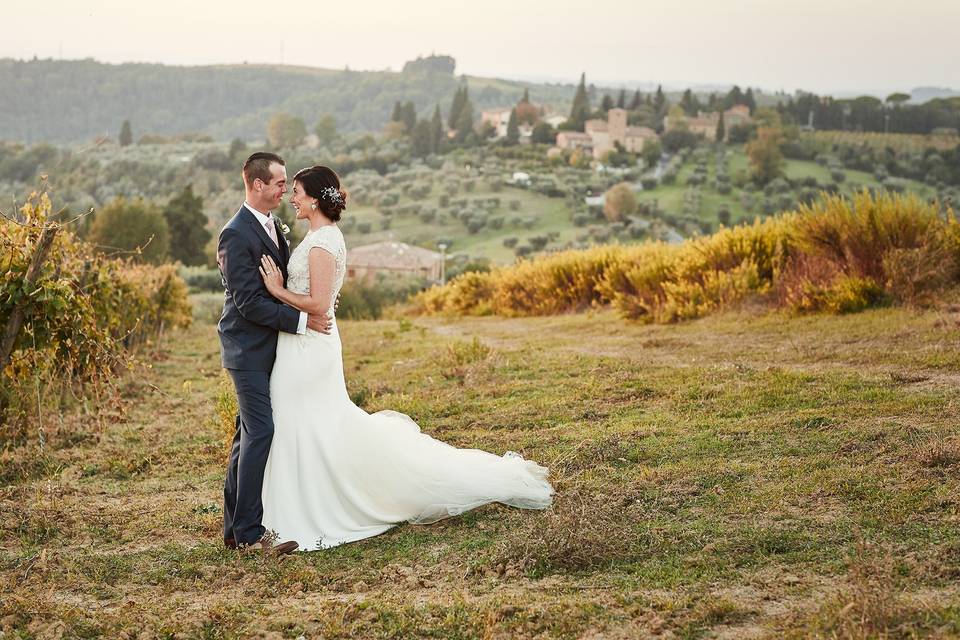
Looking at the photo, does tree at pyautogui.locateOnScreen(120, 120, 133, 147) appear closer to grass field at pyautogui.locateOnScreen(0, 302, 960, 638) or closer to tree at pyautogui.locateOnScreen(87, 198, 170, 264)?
tree at pyautogui.locateOnScreen(87, 198, 170, 264)

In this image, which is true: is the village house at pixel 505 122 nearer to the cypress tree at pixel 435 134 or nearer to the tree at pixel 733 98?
the cypress tree at pixel 435 134

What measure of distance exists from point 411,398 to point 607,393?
1.79 meters

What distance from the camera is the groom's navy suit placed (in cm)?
514

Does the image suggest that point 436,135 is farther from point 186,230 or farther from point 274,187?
point 274,187

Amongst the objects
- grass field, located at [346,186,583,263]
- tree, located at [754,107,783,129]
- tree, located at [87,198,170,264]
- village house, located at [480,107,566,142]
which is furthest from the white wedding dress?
village house, located at [480,107,566,142]

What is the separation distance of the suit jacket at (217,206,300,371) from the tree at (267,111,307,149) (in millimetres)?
138578

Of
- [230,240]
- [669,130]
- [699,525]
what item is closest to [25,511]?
[230,240]

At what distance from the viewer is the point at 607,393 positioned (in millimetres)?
8352

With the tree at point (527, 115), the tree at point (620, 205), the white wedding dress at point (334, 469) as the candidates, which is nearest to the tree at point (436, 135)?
the tree at point (527, 115)

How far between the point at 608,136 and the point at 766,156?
94.3 ft

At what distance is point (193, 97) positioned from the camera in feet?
584

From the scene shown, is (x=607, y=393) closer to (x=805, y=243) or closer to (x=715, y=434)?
(x=715, y=434)

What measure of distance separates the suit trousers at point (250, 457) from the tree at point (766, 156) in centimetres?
8353

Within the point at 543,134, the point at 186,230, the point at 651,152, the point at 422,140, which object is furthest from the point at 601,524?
the point at 422,140
